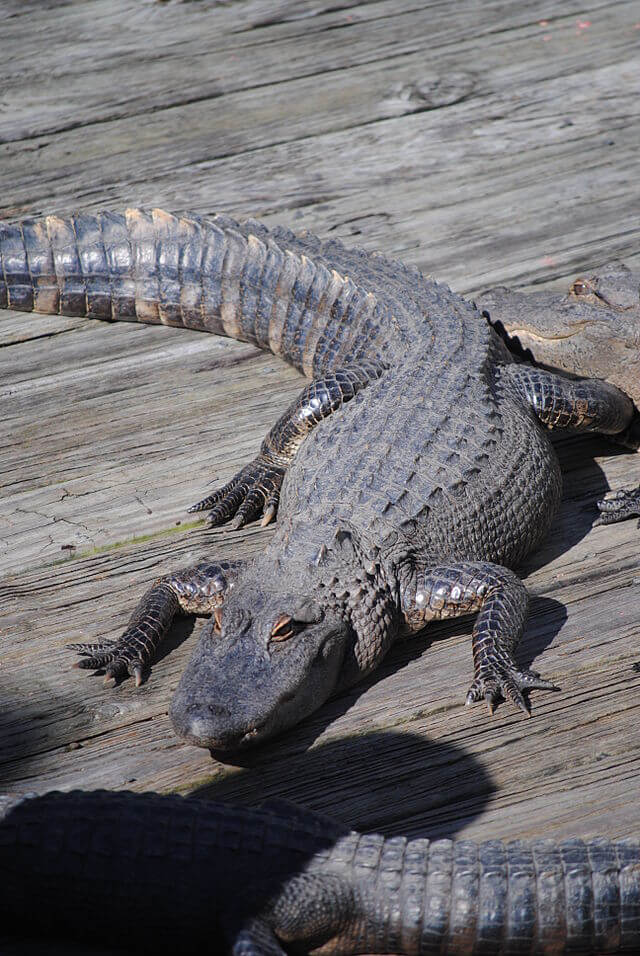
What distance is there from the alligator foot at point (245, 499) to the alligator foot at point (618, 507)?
1.07 metres

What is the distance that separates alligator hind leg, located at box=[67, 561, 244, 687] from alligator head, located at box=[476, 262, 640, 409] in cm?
173

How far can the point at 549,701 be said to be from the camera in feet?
8.17

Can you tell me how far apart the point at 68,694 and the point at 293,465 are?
105cm

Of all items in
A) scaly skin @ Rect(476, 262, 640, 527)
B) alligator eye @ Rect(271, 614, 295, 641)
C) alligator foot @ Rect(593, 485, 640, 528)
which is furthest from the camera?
scaly skin @ Rect(476, 262, 640, 527)

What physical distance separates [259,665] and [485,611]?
0.65 m

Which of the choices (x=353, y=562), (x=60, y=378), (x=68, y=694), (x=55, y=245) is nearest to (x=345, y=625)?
(x=353, y=562)

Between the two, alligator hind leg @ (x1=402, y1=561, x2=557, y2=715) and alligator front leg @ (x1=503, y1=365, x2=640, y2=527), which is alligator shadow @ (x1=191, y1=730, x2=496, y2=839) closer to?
alligator hind leg @ (x1=402, y1=561, x2=557, y2=715)

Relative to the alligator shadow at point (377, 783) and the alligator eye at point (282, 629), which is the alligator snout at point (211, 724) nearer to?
the alligator shadow at point (377, 783)

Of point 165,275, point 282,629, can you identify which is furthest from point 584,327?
point 282,629

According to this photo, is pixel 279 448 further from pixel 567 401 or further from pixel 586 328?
pixel 586 328

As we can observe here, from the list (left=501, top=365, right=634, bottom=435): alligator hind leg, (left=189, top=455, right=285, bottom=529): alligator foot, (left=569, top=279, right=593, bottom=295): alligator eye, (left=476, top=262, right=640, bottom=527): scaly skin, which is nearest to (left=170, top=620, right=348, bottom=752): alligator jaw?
(left=189, top=455, right=285, bottom=529): alligator foot

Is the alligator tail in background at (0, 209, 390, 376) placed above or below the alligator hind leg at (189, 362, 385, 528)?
above

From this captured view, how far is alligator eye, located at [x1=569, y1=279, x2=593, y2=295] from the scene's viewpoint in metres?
3.98

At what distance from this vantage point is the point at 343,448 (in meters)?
3.05
